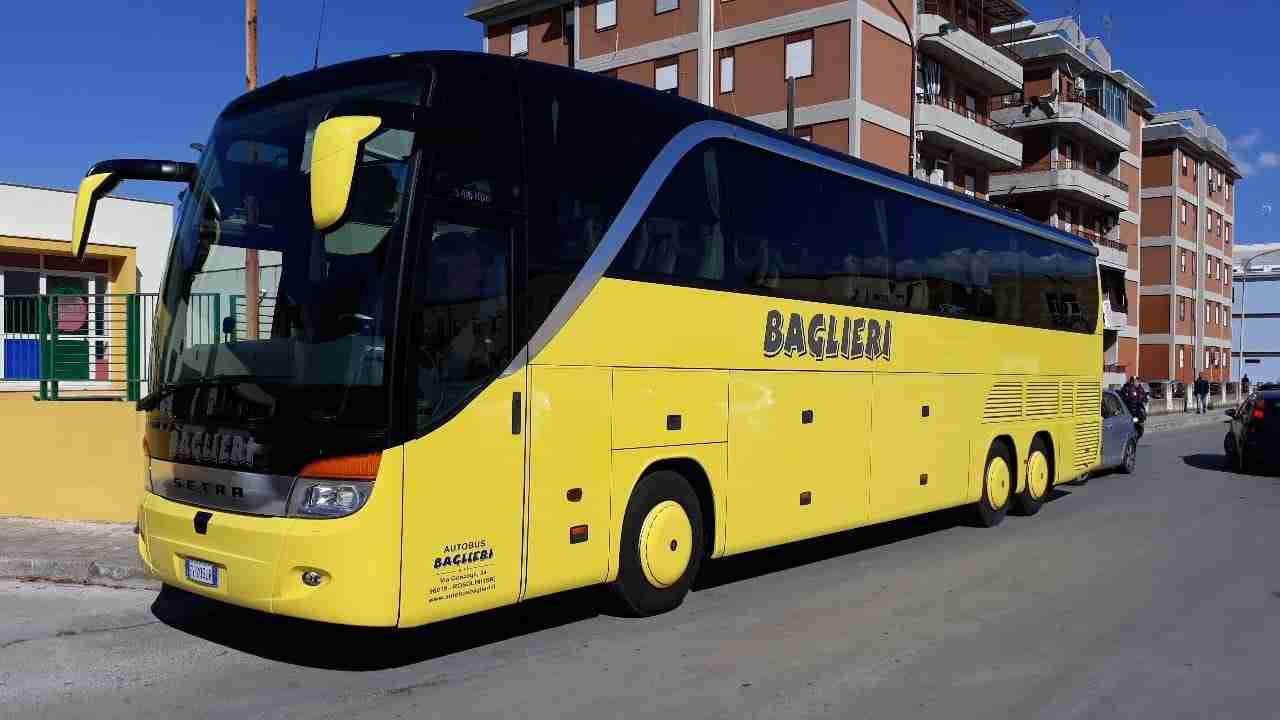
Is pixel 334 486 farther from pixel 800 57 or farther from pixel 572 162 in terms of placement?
pixel 800 57

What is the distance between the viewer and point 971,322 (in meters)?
12.3

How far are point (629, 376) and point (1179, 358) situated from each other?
67.0 meters

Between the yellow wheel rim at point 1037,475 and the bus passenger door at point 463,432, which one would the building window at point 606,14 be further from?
the bus passenger door at point 463,432

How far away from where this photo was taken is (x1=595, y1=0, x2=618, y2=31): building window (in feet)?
127

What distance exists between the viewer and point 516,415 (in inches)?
263

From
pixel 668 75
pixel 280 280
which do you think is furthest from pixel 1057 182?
pixel 280 280

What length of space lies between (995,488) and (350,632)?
27.6 ft

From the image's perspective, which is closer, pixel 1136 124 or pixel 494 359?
pixel 494 359

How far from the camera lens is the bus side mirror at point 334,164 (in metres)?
5.19

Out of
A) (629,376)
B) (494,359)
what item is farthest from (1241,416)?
(494,359)

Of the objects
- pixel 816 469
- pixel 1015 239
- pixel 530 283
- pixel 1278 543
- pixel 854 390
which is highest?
pixel 1015 239

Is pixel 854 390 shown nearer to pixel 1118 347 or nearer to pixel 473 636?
pixel 473 636

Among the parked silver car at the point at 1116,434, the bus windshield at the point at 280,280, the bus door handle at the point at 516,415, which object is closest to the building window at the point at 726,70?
the parked silver car at the point at 1116,434

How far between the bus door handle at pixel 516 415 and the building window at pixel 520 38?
127 feet
